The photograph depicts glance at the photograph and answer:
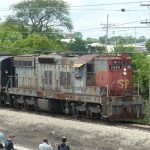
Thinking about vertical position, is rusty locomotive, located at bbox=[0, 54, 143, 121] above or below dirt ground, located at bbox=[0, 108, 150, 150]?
above

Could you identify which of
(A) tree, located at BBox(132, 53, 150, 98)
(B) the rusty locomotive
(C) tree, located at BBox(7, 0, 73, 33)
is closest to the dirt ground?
(B) the rusty locomotive

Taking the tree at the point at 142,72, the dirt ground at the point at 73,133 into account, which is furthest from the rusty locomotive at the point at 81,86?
the tree at the point at 142,72

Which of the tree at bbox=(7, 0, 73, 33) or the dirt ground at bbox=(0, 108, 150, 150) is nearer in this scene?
the dirt ground at bbox=(0, 108, 150, 150)

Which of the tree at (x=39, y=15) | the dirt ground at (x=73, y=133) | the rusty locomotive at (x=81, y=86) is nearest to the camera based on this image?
the dirt ground at (x=73, y=133)

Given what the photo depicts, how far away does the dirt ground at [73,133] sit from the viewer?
70.9 feet

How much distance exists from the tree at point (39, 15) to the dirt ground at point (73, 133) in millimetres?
57780

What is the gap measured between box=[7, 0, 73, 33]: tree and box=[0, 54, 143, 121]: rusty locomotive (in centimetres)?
5297

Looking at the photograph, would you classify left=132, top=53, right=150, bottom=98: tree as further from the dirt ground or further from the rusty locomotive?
the dirt ground

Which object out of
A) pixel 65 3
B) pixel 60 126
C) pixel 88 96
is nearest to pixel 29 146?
pixel 60 126

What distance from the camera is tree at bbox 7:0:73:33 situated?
88.5m

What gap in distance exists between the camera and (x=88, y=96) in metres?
27.0

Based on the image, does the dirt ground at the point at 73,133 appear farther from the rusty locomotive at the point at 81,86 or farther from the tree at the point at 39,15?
the tree at the point at 39,15

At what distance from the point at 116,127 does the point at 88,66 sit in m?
4.48

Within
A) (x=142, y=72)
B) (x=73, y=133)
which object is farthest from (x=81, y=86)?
(x=142, y=72)
